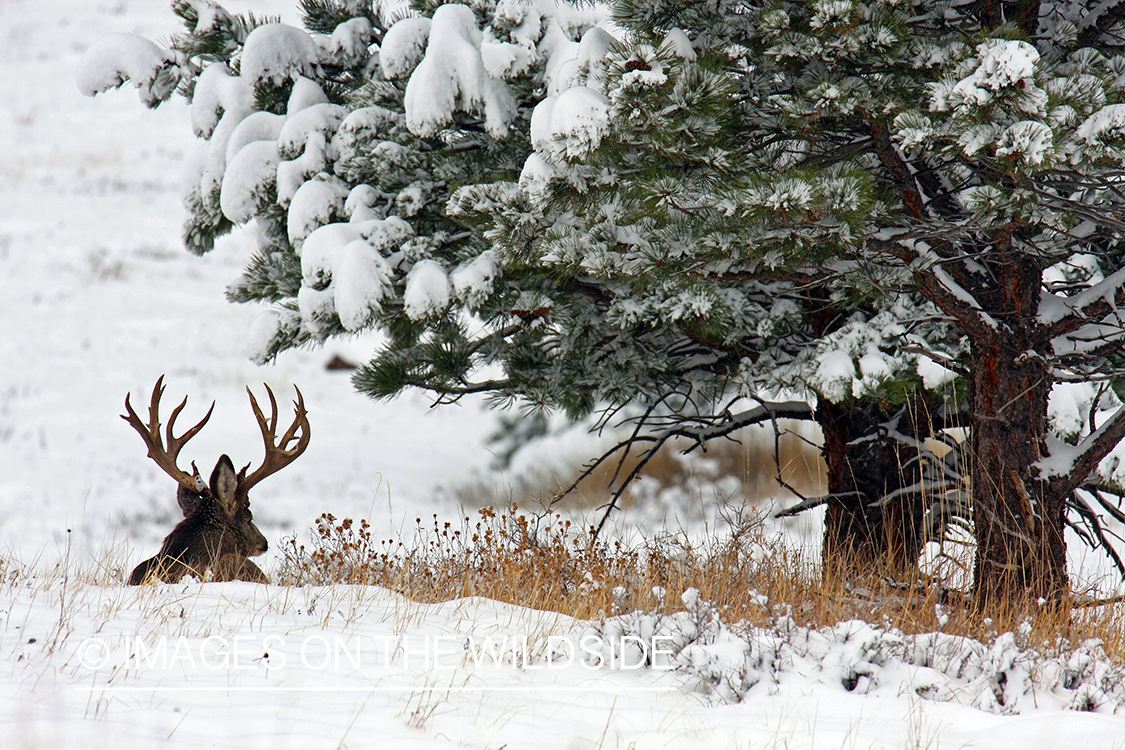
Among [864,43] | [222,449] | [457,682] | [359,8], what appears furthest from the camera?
[222,449]

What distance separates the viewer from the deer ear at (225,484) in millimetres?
4902

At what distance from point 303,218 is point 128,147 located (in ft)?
78.0

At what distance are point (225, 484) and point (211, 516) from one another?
203mm

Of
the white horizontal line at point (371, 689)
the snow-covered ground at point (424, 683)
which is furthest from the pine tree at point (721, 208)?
the white horizontal line at point (371, 689)

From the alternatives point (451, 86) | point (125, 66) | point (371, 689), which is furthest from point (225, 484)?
point (125, 66)

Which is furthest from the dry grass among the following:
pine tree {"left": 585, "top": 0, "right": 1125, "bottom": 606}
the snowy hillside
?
the snowy hillside

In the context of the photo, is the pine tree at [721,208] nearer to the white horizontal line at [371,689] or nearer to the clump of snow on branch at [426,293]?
the clump of snow on branch at [426,293]

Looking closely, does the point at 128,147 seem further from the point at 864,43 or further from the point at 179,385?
the point at 864,43

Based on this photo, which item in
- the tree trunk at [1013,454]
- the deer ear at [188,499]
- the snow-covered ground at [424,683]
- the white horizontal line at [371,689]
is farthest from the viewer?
the deer ear at [188,499]

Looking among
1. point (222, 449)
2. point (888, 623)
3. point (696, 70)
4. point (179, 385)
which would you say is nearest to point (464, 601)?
point (888, 623)

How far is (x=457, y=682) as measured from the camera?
10.5 ft

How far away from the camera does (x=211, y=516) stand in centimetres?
496

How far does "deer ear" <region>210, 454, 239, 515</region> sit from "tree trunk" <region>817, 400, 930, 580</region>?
133 inches

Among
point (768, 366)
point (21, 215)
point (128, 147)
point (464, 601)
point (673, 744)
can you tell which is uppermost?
point (128, 147)
